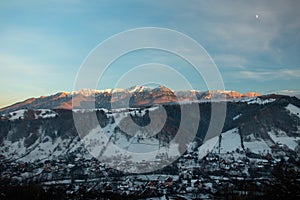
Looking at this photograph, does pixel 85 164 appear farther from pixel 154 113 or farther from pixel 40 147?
pixel 154 113

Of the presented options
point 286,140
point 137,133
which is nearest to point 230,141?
point 286,140

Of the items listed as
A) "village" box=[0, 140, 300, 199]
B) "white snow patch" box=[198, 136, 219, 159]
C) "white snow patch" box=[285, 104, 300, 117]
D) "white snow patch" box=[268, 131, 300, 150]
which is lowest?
"village" box=[0, 140, 300, 199]

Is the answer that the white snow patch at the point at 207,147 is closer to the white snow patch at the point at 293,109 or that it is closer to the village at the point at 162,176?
the village at the point at 162,176

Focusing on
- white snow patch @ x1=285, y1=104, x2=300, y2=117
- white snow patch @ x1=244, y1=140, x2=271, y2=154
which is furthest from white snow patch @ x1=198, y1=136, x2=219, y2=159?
white snow patch @ x1=285, y1=104, x2=300, y2=117

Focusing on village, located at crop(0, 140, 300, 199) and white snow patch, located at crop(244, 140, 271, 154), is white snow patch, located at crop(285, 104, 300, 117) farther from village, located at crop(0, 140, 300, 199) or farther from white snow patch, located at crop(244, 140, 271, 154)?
village, located at crop(0, 140, 300, 199)

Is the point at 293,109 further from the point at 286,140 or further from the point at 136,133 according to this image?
the point at 136,133

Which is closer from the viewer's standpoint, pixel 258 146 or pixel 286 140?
pixel 258 146

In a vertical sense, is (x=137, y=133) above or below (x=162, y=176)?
above

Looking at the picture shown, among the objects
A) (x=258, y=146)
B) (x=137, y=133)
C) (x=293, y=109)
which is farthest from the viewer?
(x=293, y=109)

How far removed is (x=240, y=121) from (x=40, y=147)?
60.0 meters

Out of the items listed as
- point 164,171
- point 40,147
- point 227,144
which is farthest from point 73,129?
point 227,144

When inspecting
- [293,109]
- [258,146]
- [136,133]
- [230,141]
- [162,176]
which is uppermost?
[293,109]

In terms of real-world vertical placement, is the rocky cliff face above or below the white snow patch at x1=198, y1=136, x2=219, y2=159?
above

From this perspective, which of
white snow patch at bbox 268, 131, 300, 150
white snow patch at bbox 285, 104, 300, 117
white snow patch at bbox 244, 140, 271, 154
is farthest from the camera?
white snow patch at bbox 285, 104, 300, 117
